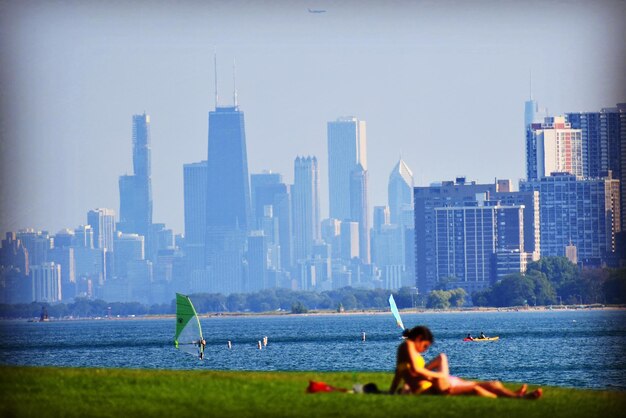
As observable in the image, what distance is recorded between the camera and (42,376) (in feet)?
87.0

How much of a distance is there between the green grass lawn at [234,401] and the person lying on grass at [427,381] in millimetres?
466

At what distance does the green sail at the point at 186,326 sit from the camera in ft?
259

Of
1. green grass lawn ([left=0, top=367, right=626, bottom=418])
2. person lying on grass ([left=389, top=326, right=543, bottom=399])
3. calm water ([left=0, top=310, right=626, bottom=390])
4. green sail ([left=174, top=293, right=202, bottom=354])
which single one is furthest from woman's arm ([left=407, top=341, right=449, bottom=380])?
green sail ([left=174, top=293, right=202, bottom=354])

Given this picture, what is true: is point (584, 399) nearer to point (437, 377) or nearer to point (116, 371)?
point (437, 377)

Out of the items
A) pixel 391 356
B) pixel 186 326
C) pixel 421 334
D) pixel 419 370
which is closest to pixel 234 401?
pixel 419 370

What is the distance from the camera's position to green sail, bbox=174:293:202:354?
79000 mm

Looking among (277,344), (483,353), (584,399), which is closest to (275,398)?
(584,399)

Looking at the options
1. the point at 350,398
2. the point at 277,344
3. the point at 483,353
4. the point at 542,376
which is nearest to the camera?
the point at 350,398

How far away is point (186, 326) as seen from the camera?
3302 inches

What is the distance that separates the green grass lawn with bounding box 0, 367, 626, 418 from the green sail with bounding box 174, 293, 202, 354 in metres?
50.1

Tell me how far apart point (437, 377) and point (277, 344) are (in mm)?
97599

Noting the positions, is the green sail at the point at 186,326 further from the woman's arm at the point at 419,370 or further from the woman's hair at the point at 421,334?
the woman's arm at the point at 419,370

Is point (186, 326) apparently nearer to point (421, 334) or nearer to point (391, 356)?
point (391, 356)

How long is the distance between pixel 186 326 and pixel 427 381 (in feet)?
198
